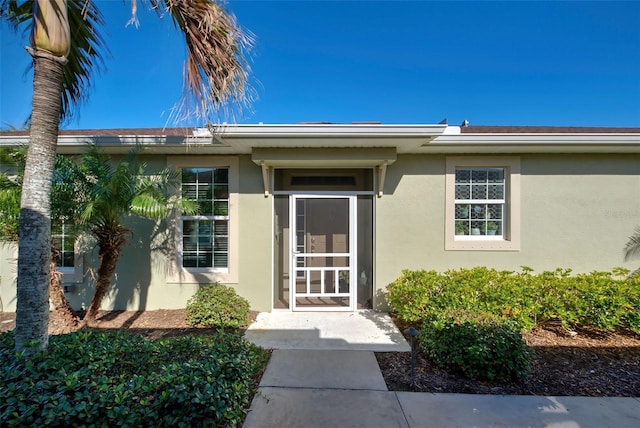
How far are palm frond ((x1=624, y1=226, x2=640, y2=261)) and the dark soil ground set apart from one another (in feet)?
5.93

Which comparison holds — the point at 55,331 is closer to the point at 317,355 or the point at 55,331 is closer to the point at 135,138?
the point at 135,138

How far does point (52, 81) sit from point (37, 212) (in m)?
1.13

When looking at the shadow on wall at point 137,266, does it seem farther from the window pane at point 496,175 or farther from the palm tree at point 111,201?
the window pane at point 496,175

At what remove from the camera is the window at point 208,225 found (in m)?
5.24

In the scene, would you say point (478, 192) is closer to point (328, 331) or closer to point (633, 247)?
point (633, 247)

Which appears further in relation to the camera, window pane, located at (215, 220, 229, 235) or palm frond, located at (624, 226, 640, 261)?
window pane, located at (215, 220, 229, 235)

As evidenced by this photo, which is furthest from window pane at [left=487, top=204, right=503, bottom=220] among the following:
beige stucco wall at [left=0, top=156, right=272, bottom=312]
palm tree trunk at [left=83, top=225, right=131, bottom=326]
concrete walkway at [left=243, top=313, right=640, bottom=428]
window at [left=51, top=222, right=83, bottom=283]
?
window at [left=51, top=222, right=83, bottom=283]

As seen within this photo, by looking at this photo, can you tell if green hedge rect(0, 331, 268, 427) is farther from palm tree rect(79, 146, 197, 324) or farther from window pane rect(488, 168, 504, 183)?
window pane rect(488, 168, 504, 183)

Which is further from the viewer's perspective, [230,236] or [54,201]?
[230,236]

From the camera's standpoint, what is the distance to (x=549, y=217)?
16.8ft

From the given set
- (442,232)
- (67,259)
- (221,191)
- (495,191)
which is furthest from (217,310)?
(495,191)

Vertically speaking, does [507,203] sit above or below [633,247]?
above

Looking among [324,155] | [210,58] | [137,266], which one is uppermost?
[210,58]

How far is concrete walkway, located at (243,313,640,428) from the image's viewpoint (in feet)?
7.73
